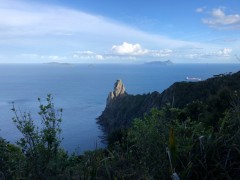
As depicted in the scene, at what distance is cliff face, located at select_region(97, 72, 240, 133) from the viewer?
35819 millimetres

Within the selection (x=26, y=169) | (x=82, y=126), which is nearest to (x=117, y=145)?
(x=26, y=169)

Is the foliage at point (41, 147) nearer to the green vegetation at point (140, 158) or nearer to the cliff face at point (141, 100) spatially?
the green vegetation at point (140, 158)

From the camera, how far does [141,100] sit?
61344 millimetres

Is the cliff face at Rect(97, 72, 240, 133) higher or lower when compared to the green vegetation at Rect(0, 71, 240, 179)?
lower

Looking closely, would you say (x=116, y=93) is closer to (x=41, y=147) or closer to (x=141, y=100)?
(x=141, y=100)

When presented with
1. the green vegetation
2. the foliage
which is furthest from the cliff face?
the foliage

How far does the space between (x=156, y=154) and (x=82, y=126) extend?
5935 cm

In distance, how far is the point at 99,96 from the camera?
104312mm

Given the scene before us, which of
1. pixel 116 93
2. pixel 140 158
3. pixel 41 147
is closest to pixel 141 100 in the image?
pixel 116 93

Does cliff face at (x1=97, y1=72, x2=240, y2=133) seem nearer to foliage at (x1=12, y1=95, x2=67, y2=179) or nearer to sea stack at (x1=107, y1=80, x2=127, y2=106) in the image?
sea stack at (x1=107, y1=80, x2=127, y2=106)

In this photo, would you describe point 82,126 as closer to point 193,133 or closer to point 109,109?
point 109,109

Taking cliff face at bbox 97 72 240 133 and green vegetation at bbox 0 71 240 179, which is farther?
cliff face at bbox 97 72 240 133

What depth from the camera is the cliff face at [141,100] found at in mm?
35819

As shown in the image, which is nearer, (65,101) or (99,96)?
(65,101)
